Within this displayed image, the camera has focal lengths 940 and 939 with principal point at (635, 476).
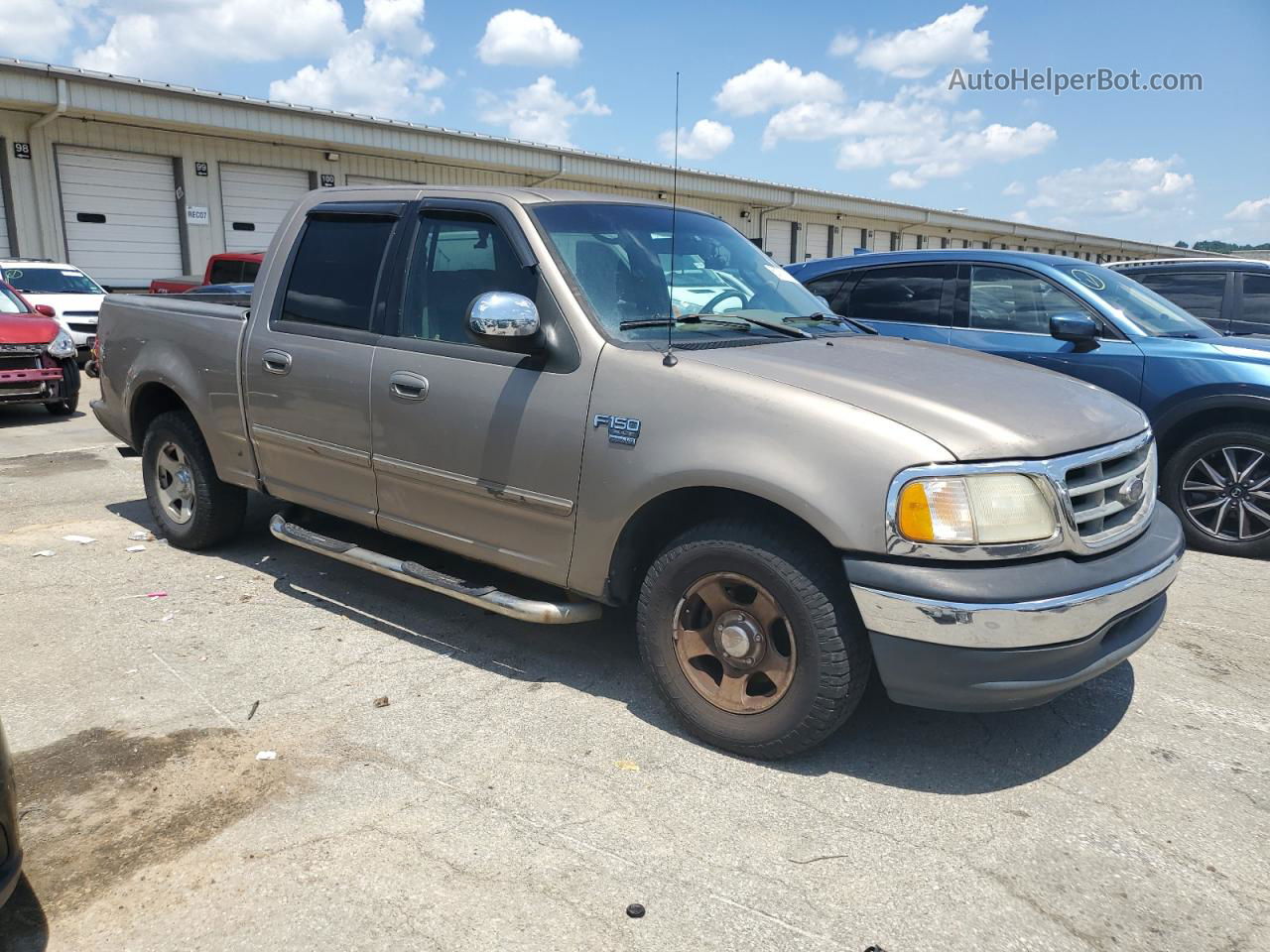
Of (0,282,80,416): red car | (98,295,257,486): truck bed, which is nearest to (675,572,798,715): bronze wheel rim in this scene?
(98,295,257,486): truck bed

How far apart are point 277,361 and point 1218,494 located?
5.68 meters

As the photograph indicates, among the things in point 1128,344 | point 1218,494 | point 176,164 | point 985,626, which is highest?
point 176,164

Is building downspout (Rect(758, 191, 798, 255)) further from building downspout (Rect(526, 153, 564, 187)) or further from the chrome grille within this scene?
the chrome grille

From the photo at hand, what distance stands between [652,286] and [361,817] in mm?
2278

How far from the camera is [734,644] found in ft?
10.6

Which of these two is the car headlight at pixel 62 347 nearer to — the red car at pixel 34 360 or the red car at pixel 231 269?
the red car at pixel 34 360

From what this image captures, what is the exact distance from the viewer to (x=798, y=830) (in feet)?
9.45

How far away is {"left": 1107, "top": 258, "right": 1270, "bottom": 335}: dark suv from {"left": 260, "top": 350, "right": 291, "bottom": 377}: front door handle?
23.2 feet

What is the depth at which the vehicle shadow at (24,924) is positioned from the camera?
2355mm

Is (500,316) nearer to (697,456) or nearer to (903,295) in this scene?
(697,456)

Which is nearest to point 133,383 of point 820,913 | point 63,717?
point 63,717

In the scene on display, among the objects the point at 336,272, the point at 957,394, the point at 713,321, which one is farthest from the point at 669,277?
the point at 336,272

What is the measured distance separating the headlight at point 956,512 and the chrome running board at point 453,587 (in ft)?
4.39

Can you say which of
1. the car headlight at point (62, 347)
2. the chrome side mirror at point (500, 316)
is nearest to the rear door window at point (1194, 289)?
the chrome side mirror at point (500, 316)
